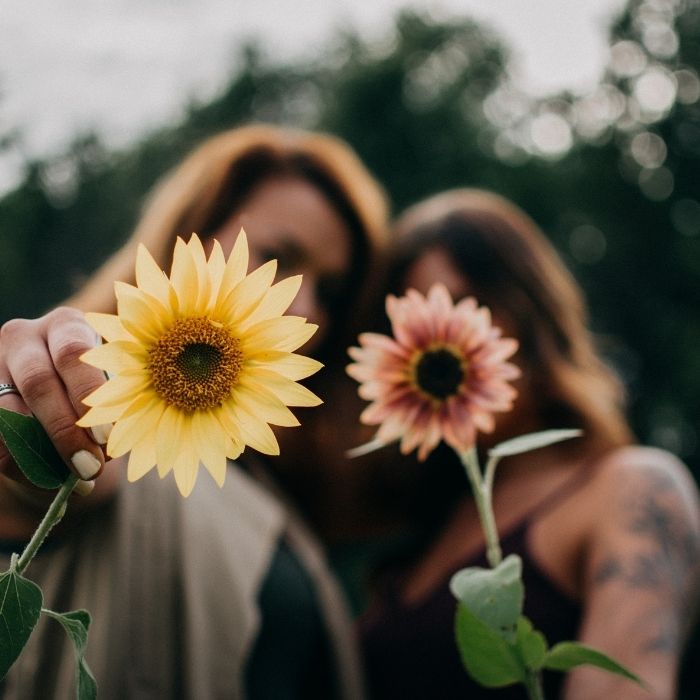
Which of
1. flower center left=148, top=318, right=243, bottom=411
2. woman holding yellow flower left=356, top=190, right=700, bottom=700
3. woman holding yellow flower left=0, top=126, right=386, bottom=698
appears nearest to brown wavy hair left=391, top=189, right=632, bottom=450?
woman holding yellow flower left=356, top=190, right=700, bottom=700

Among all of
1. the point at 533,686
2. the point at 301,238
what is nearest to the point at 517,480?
the point at 301,238

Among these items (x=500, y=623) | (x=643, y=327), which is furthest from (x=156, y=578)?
(x=643, y=327)

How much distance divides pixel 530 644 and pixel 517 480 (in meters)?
1.62

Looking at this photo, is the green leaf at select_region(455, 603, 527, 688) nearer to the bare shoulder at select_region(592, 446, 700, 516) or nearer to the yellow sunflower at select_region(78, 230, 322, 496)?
the yellow sunflower at select_region(78, 230, 322, 496)

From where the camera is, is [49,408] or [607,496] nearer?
[49,408]

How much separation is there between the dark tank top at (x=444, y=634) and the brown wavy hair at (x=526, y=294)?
0.35 m

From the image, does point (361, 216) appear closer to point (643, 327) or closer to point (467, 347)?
point (467, 347)

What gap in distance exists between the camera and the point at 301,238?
2.18 meters

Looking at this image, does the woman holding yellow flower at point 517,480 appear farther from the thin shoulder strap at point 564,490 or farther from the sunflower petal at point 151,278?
the sunflower petal at point 151,278

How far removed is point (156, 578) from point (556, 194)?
11.5 m

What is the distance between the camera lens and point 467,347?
67 cm

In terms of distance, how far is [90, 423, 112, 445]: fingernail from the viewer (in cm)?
47

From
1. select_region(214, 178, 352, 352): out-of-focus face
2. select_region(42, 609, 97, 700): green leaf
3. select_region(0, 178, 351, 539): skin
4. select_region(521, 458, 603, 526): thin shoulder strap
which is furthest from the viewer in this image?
select_region(214, 178, 352, 352): out-of-focus face

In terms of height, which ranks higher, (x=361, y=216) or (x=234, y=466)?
(x=361, y=216)
